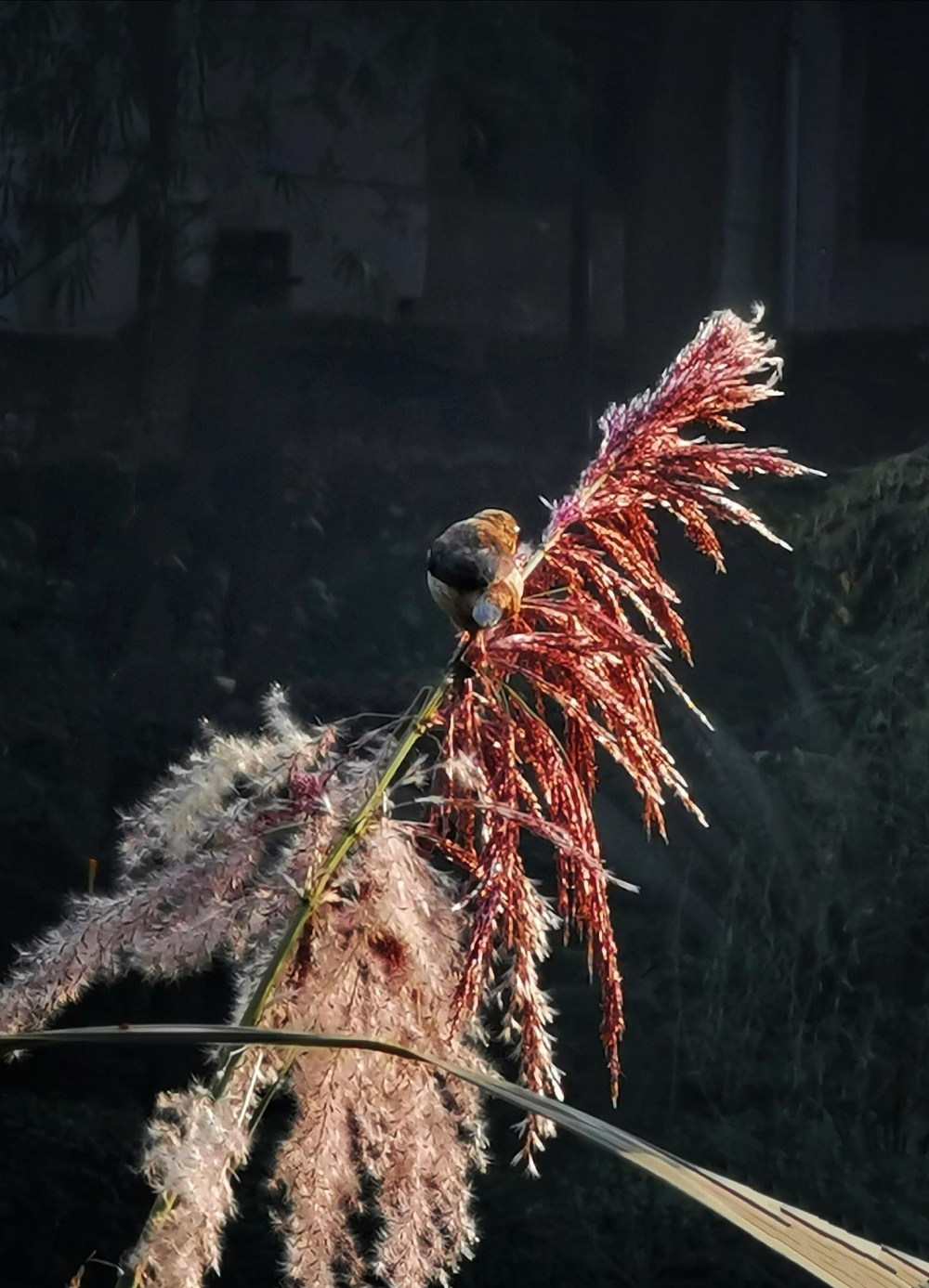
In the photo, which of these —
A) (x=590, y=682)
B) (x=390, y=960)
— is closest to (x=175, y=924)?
(x=390, y=960)

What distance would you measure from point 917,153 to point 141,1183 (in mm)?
1478

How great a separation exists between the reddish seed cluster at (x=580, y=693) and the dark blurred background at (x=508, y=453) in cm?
101

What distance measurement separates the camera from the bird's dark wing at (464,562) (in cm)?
68

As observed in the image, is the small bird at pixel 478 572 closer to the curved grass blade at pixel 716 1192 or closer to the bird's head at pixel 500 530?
the bird's head at pixel 500 530

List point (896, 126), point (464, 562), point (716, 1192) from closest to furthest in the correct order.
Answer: point (716, 1192), point (464, 562), point (896, 126)

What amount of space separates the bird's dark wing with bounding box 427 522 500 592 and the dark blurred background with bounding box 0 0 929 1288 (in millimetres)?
956

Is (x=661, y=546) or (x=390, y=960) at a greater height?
(x=661, y=546)

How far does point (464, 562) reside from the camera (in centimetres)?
69

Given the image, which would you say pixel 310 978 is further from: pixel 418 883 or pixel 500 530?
pixel 500 530

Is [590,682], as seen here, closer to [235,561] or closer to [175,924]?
[175,924]

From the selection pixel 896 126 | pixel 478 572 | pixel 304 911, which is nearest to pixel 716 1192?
pixel 304 911

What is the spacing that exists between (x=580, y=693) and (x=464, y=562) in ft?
0.31

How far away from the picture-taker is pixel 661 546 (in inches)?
65.1

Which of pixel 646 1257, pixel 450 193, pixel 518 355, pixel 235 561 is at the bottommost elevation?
pixel 646 1257
